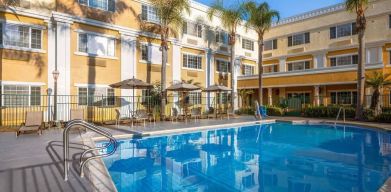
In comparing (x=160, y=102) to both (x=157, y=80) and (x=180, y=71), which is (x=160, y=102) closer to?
(x=157, y=80)

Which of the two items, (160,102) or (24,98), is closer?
(24,98)

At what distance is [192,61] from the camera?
26578mm

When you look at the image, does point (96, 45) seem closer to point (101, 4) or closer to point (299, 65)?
point (101, 4)

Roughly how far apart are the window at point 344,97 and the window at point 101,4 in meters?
22.8

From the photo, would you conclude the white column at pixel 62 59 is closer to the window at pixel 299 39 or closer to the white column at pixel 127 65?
the white column at pixel 127 65

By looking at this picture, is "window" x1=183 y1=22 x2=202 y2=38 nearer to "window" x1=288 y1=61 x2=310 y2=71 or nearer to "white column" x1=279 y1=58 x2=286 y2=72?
"white column" x1=279 y1=58 x2=286 y2=72

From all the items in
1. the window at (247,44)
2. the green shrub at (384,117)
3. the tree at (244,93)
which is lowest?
the green shrub at (384,117)

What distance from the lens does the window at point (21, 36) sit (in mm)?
15688

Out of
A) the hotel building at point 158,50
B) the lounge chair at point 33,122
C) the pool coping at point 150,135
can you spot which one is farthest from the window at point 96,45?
the pool coping at point 150,135

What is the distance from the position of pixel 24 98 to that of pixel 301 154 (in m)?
16.0

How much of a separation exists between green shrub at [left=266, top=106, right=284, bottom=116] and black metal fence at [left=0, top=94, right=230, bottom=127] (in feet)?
26.6

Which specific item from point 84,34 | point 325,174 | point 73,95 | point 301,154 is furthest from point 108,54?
point 325,174

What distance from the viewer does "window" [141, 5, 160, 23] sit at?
22.5 meters

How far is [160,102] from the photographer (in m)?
21.2
